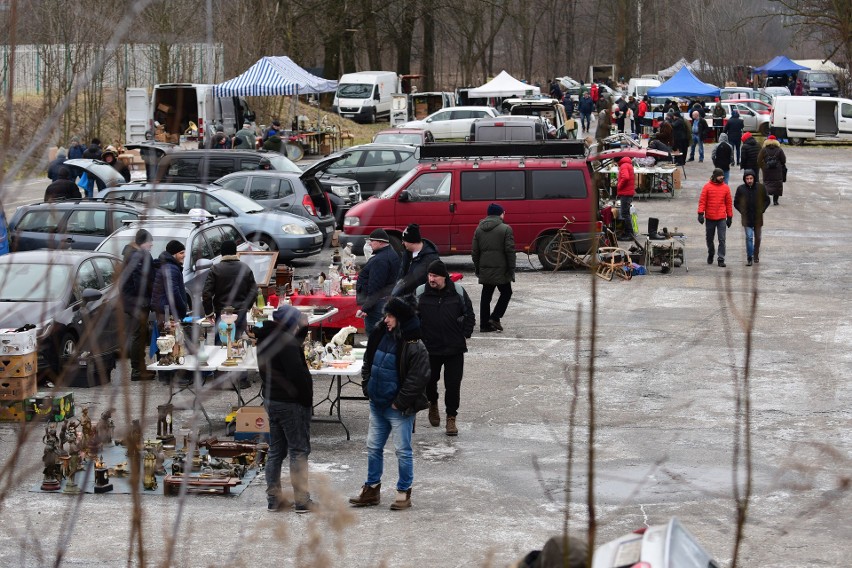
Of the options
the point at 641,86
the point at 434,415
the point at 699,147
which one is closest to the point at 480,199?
the point at 434,415

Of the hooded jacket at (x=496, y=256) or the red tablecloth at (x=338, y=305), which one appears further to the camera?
the hooded jacket at (x=496, y=256)

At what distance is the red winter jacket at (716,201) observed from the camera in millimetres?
19734

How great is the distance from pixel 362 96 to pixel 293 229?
3036 cm

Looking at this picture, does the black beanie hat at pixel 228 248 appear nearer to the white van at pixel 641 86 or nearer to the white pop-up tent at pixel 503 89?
the white pop-up tent at pixel 503 89

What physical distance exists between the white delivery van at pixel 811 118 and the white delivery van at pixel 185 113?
1929 cm

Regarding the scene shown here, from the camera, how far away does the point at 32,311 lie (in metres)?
12.5

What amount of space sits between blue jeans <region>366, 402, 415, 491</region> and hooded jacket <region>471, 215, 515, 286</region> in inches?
234

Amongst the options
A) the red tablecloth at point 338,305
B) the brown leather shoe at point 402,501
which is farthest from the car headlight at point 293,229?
the brown leather shoe at point 402,501

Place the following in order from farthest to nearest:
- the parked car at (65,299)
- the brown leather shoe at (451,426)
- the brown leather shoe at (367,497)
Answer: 1. the parked car at (65,299)
2. the brown leather shoe at (451,426)
3. the brown leather shoe at (367,497)

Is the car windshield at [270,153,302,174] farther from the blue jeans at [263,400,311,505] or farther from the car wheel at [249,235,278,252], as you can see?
the blue jeans at [263,400,311,505]

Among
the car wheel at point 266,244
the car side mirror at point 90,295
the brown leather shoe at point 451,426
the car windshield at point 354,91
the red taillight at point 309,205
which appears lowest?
the brown leather shoe at point 451,426

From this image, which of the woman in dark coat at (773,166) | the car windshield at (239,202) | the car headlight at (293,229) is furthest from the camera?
the woman in dark coat at (773,166)

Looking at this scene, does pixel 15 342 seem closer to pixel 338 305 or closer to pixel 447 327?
pixel 338 305

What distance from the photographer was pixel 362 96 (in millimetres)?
50062
